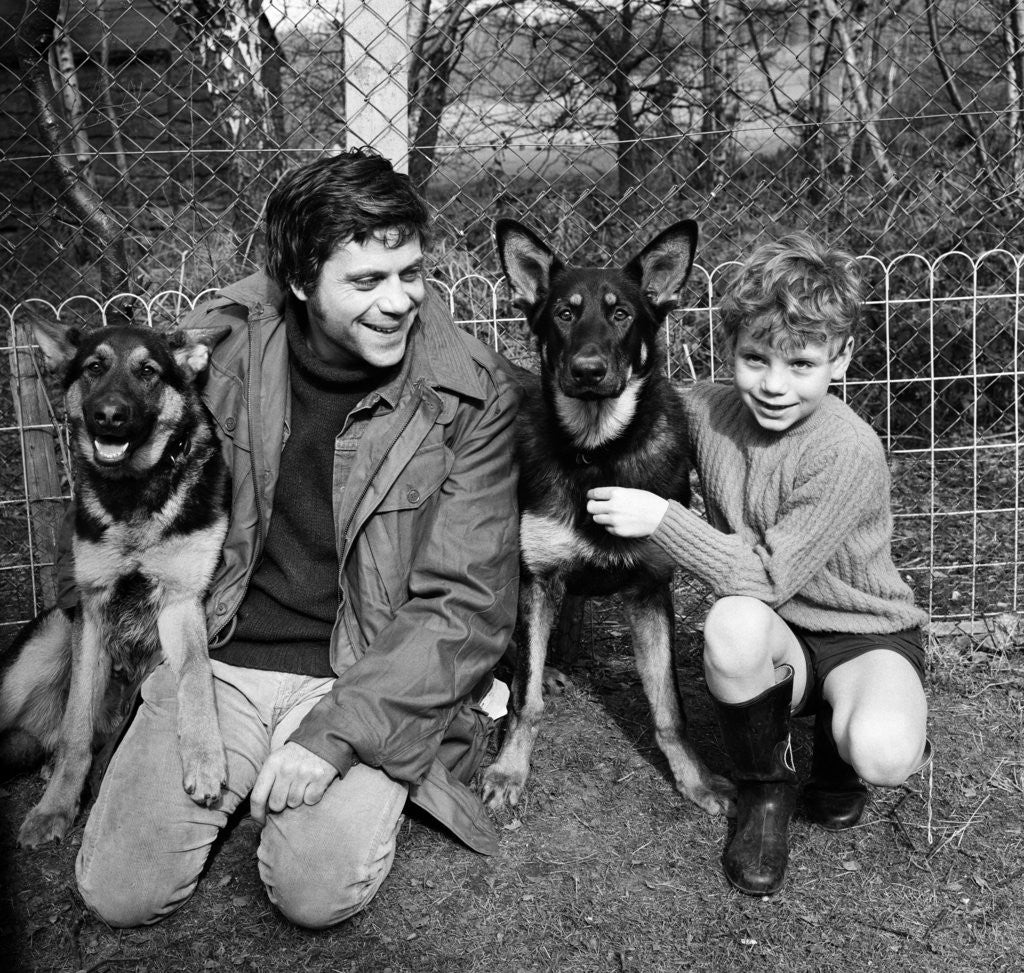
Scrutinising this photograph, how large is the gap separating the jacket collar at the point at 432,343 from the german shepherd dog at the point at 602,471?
0.35 m

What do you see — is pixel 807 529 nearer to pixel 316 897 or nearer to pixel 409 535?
pixel 409 535

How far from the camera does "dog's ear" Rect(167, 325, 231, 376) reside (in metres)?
3.09

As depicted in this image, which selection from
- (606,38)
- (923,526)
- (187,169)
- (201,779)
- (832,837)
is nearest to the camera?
(201,779)

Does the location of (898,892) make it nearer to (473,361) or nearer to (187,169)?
(473,361)

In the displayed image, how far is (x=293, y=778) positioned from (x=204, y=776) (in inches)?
13.8

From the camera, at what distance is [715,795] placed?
10.5 ft

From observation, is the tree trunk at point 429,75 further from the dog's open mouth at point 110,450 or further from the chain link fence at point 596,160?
the dog's open mouth at point 110,450

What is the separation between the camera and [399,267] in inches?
114

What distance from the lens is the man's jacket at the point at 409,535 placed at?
2.80 metres

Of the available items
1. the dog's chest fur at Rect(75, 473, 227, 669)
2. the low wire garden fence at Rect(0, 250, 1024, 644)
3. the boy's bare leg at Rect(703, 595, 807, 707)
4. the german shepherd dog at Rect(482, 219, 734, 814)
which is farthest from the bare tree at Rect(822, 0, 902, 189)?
the dog's chest fur at Rect(75, 473, 227, 669)

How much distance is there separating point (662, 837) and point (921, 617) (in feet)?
3.52

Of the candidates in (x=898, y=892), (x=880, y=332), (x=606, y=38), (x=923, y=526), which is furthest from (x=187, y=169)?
(x=898, y=892)

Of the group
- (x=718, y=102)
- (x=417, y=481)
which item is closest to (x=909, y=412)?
(x=718, y=102)

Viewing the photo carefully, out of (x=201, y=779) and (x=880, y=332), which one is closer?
(x=201, y=779)
